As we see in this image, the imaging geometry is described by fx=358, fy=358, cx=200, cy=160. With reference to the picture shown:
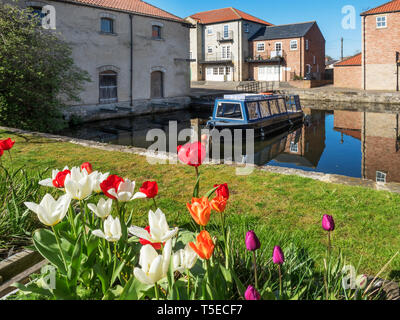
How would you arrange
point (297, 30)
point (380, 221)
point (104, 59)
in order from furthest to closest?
point (297, 30) → point (104, 59) → point (380, 221)

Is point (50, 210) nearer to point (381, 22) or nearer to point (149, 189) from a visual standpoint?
point (149, 189)

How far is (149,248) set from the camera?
1.51 meters

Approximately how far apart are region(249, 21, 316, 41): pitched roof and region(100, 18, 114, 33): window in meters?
23.2

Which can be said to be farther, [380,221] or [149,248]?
[380,221]

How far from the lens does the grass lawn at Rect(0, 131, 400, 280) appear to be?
3452 millimetres

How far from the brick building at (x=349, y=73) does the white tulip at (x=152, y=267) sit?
34367 millimetres

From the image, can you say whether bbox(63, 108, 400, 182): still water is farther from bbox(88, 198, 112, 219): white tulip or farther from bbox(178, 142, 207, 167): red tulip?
bbox(88, 198, 112, 219): white tulip

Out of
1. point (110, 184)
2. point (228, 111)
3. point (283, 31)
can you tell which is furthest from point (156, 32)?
point (110, 184)

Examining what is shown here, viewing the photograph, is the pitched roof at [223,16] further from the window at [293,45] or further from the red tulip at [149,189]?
the red tulip at [149,189]

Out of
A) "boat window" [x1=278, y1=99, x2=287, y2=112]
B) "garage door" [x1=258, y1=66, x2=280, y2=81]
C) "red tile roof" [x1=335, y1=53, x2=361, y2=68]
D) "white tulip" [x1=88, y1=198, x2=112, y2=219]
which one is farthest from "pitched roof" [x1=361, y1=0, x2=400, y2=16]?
"white tulip" [x1=88, y1=198, x2=112, y2=219]

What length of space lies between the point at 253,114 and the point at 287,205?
416 inches

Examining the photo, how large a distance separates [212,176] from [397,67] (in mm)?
27865
